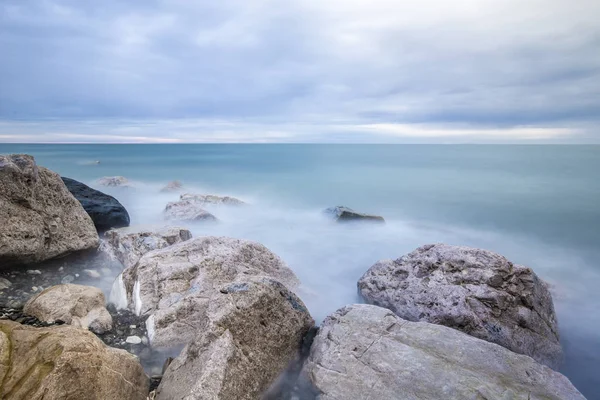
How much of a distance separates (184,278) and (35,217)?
3208mm

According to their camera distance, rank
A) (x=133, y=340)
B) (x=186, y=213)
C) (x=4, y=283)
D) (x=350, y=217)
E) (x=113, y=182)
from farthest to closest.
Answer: (x=113, y=182)
(x=350, y=217)
(x=186, y=213)
(x=4, y=283)
(x=133, y=340)

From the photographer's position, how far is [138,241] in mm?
7418

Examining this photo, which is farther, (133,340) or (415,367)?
(133,340)

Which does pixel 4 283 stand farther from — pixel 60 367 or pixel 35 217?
pixel 60 367

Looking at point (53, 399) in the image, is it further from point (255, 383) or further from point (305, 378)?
point (305, 378)

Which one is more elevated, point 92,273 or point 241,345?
point 241,345

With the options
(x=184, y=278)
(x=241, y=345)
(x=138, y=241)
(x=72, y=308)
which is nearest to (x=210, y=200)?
(x=138, y=241)

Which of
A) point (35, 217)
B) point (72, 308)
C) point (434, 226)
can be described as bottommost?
point (434, 226)

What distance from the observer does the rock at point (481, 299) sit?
498cm

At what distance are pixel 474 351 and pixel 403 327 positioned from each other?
74 centimetres

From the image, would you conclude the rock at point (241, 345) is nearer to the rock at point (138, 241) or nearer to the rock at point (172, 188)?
the rock at point (138, 241)

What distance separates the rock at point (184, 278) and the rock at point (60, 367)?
122cm

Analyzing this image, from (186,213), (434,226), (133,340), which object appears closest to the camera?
(133,340)

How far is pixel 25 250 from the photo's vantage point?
A: 20.6 ft
